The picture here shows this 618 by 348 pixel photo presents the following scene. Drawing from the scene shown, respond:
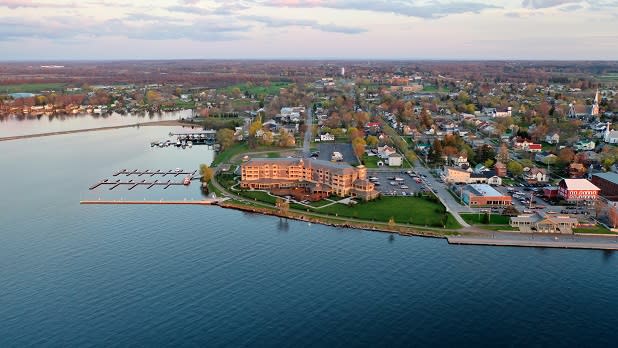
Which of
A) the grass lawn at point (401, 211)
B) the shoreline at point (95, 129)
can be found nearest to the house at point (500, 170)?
the grass lawn at point (401, 211)

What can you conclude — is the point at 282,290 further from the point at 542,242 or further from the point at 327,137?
the point at 327,137

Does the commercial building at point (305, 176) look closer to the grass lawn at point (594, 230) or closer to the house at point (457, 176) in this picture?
the house at point (457, 176)

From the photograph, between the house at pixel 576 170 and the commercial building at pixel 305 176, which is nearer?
the commercial building at pixel 305 176

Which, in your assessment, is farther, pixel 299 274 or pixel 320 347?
pixel 299 274

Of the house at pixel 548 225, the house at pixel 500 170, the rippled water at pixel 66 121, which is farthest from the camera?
the rippled water at pixel 66 121

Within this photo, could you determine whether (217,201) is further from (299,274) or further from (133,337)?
(133,337)

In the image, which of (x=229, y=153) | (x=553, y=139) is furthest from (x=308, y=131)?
(x=553, y=139)

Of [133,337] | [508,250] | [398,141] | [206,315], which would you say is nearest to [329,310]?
[206,315]

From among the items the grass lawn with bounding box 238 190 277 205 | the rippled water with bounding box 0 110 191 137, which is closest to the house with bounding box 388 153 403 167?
the grass lawn with bounding box 238 190 277 205
